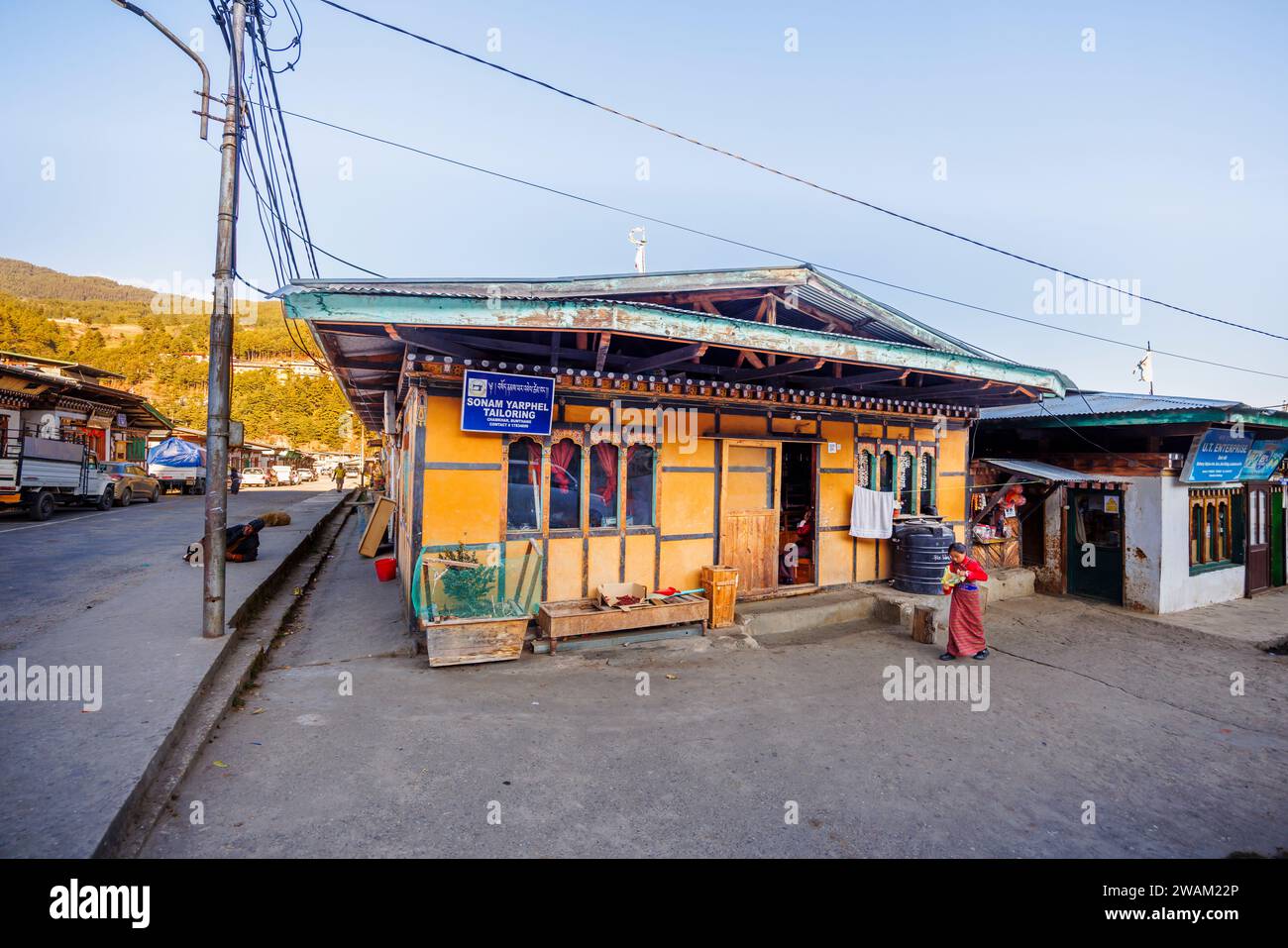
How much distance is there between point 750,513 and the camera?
9.55 metres

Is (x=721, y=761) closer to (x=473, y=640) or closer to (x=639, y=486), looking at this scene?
(x=473, y=640)

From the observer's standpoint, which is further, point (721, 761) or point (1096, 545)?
point (1096, 545)

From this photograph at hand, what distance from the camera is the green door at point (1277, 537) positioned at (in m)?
14.0

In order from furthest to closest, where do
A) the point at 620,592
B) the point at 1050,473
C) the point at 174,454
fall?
the point at 174,454
the point at 1050,473
the point at 620,592

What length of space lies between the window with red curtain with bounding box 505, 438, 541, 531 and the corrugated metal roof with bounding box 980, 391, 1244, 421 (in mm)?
9638

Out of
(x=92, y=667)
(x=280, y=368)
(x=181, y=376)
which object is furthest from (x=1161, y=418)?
Answer: (x=181, y=376)

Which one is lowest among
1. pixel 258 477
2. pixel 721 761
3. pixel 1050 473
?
pixel 721 761

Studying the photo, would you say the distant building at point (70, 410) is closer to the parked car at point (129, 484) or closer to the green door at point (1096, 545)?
the parked car at point (129, 484)

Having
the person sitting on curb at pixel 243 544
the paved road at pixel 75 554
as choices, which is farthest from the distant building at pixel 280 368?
the person sitting on curb at pixel 243 544

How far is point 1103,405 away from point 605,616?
12.5 metres
